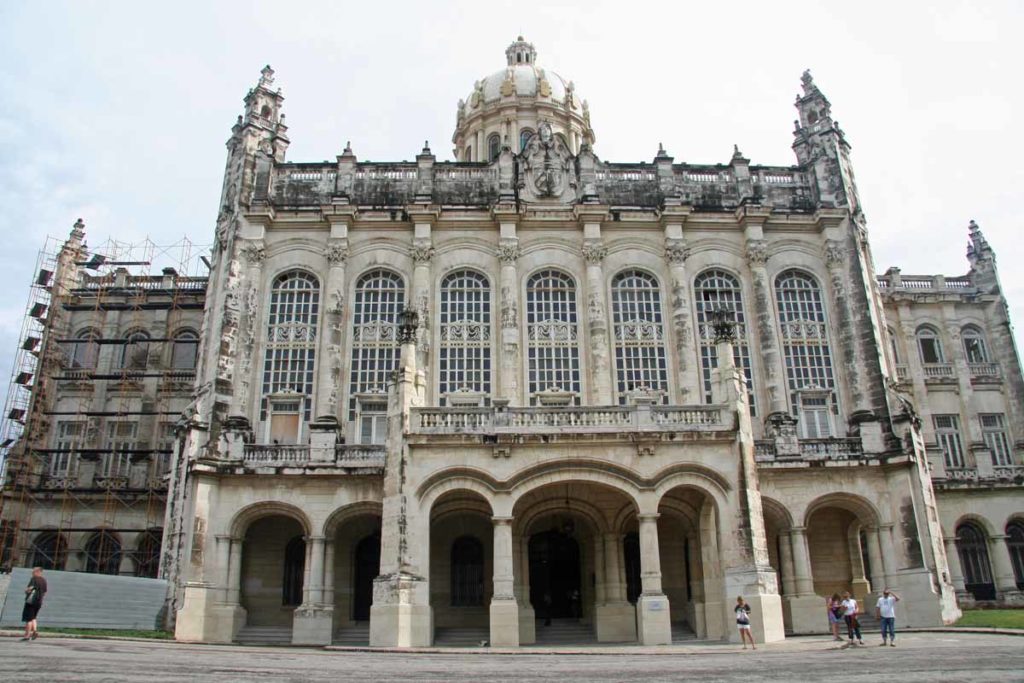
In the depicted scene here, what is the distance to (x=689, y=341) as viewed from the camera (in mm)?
32906

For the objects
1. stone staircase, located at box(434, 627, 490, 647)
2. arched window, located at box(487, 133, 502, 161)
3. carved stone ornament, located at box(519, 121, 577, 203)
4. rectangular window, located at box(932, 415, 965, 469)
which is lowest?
stone staircase, located at box(434, 627, 490, 647)

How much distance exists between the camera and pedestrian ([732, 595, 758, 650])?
21359 mm

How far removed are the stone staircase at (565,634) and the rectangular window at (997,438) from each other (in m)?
25.6

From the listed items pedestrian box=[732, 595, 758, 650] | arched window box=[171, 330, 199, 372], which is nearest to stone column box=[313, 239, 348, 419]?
arched window box=[171, 330, 199, 372]

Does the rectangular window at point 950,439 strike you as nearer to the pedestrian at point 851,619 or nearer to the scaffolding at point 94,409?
the pedestrian at point 851,619

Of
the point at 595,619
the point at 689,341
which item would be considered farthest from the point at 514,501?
the point at 689,341

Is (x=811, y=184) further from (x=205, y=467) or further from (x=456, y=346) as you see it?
(x=205, y=467)

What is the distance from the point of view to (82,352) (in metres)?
41.7

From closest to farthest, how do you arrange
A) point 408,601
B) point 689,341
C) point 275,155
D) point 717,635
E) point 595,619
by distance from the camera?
point 408,601, point 717,635, point 595,619, point 689,341, point 275,155

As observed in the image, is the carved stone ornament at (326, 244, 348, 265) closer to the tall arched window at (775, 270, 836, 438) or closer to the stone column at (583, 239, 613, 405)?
the stone column at (583, 239, 613, 405)

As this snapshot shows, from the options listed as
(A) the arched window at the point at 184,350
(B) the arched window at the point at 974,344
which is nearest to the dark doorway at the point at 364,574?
(A) the arched window at the point at 184,350

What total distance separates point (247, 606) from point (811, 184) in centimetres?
2927

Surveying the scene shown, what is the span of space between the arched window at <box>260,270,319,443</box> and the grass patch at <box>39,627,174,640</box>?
26.5 feet

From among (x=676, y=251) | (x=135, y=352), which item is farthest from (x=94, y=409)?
(x=676, y=251)
